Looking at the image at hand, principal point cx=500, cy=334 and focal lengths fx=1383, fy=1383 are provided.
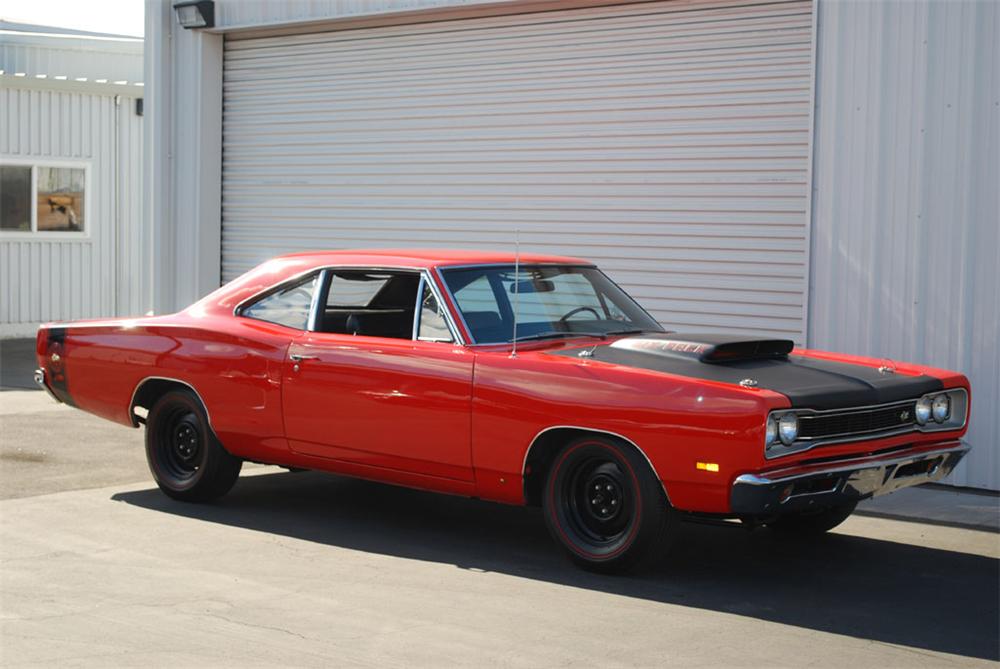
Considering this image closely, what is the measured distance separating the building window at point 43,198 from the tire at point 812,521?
44.6ft

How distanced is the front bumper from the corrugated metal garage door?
10.2 feet

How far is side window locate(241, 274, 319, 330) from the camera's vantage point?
773 cm

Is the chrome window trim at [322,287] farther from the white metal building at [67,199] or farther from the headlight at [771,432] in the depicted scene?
the white metal building at [67,199]

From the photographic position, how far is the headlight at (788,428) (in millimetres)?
5906

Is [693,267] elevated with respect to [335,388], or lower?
elevated

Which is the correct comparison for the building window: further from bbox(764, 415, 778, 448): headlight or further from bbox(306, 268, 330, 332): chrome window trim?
bbox(764, 415, 778, 448): headlight

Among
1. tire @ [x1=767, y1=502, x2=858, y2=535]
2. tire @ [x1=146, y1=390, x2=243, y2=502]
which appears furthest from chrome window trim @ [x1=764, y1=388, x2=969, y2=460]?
tire @ [x1=146, y1=390, x2=243, y2=502]

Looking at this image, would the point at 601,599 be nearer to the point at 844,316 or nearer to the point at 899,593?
the point at 899,593

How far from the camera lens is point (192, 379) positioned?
7.89 metres

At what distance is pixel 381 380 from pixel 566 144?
464 centimetres

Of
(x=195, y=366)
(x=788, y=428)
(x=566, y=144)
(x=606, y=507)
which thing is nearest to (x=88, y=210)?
(x=566, y=144)

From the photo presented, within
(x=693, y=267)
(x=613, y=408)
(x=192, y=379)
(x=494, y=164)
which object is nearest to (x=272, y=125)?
(x=494, y=164)

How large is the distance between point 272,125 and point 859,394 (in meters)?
8.62

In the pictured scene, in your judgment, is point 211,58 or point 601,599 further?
point 211,58
